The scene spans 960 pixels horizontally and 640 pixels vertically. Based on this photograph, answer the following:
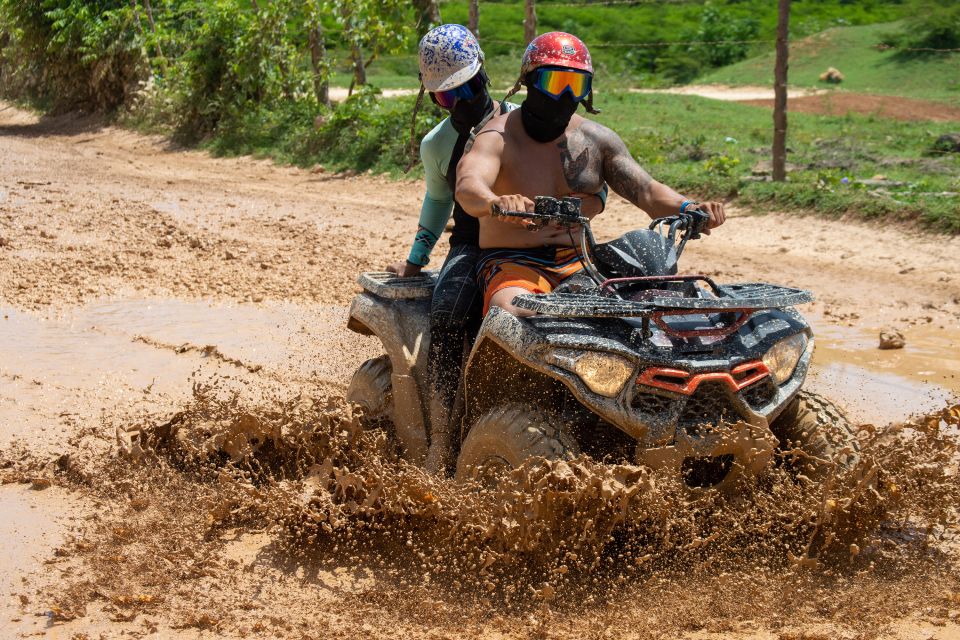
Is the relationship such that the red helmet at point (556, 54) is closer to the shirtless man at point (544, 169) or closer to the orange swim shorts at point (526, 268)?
the shirtless man at point (544, 169)

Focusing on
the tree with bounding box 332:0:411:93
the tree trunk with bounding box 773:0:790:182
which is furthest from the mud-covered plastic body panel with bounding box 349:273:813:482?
the tree with bounding box 332:0:411:93

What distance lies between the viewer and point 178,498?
4660 mm

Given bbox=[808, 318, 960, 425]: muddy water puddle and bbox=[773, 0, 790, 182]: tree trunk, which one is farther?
bbox=[773, 0, 790, 182]: tree trunk

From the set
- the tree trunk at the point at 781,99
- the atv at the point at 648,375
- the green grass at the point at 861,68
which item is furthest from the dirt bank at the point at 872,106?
the atv at the point at 648,375

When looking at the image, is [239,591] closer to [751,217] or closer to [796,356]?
[796,356]

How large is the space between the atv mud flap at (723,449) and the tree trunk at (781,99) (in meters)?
8.81

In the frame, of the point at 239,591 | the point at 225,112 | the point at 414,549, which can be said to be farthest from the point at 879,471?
the point at 225,112

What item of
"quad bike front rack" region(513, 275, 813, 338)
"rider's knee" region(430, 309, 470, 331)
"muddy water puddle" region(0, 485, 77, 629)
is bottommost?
"muddy water puddle" region(0, 485, 77, 629)

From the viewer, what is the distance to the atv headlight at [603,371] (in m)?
3.42

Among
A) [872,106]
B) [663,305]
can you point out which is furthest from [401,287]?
[872,106]

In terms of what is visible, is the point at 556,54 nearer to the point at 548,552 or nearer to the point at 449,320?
the point at 449,320

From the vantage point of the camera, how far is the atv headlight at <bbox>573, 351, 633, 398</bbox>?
3418 millimetres

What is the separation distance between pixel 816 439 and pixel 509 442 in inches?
42.2

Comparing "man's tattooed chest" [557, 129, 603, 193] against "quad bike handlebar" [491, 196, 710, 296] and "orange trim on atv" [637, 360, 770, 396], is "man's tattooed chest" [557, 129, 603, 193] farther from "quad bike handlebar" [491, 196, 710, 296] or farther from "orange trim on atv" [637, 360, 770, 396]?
"orange trim on atv" [637, 360, 770, 396]
